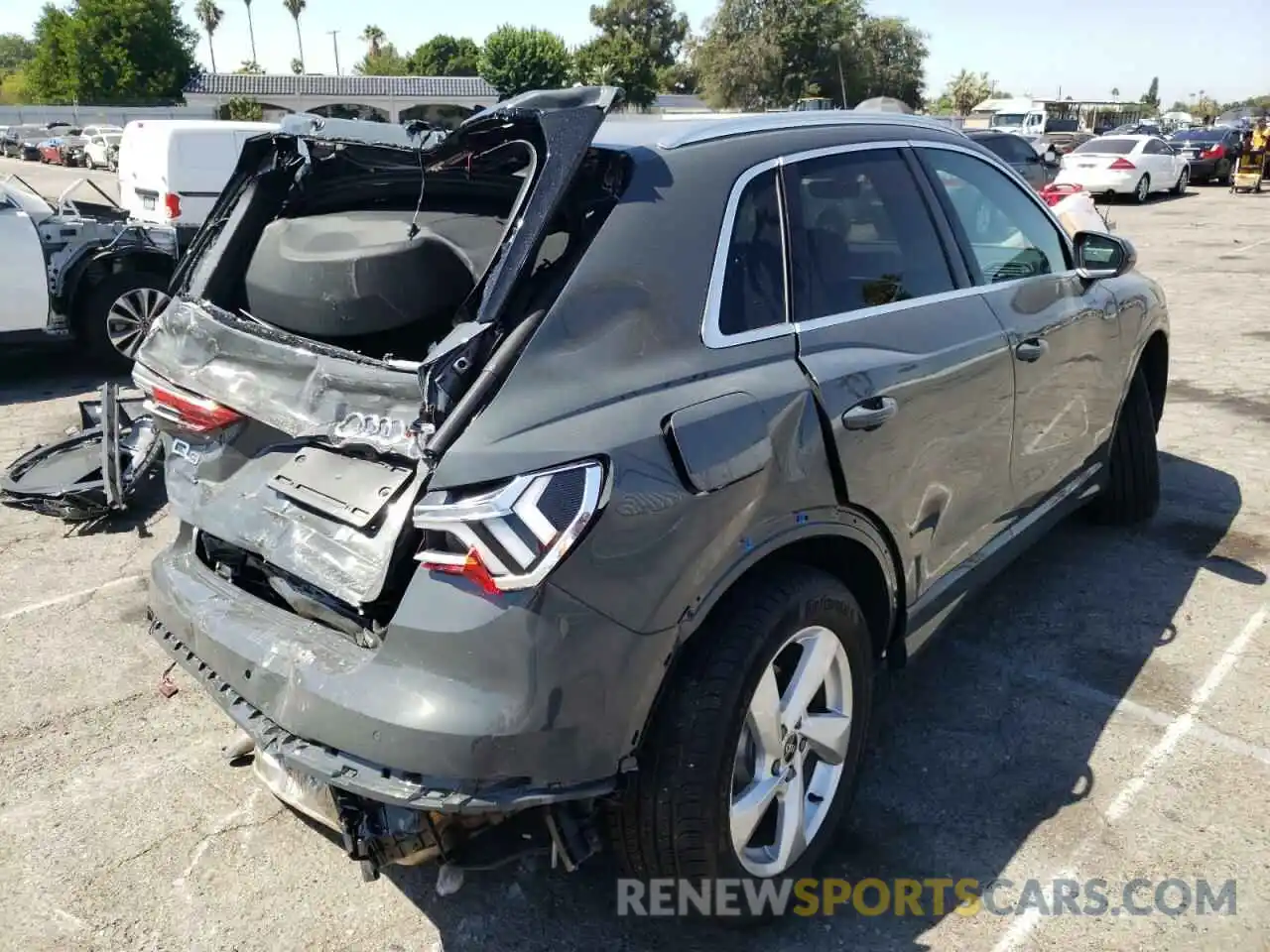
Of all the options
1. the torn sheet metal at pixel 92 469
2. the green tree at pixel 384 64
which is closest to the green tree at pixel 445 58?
the green tree at pixel 384 64

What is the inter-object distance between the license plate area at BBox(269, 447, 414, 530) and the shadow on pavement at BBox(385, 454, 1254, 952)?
3.60ft

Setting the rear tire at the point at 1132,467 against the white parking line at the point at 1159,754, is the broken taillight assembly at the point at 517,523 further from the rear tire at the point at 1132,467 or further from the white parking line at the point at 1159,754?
the rear tire at the point at 1132,467

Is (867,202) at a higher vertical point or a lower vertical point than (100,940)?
higher

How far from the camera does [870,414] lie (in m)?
2.65

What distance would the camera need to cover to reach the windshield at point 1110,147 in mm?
24203

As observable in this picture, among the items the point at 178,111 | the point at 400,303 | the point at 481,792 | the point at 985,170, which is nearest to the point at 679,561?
the point at 481,792

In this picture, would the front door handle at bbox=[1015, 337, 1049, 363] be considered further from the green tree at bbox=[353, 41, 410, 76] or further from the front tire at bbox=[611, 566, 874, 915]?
the green tree at bbox=[353, 41, 410, 76]

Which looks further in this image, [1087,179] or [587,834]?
[1087,179]

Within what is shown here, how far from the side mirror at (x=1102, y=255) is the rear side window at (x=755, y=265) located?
1.96 meters

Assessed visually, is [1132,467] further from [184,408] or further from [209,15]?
[209,15]

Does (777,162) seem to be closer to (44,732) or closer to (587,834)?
(587,834)

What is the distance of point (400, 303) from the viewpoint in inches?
102

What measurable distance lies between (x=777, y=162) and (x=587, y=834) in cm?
175

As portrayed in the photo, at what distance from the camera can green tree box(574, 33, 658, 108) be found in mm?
73875
